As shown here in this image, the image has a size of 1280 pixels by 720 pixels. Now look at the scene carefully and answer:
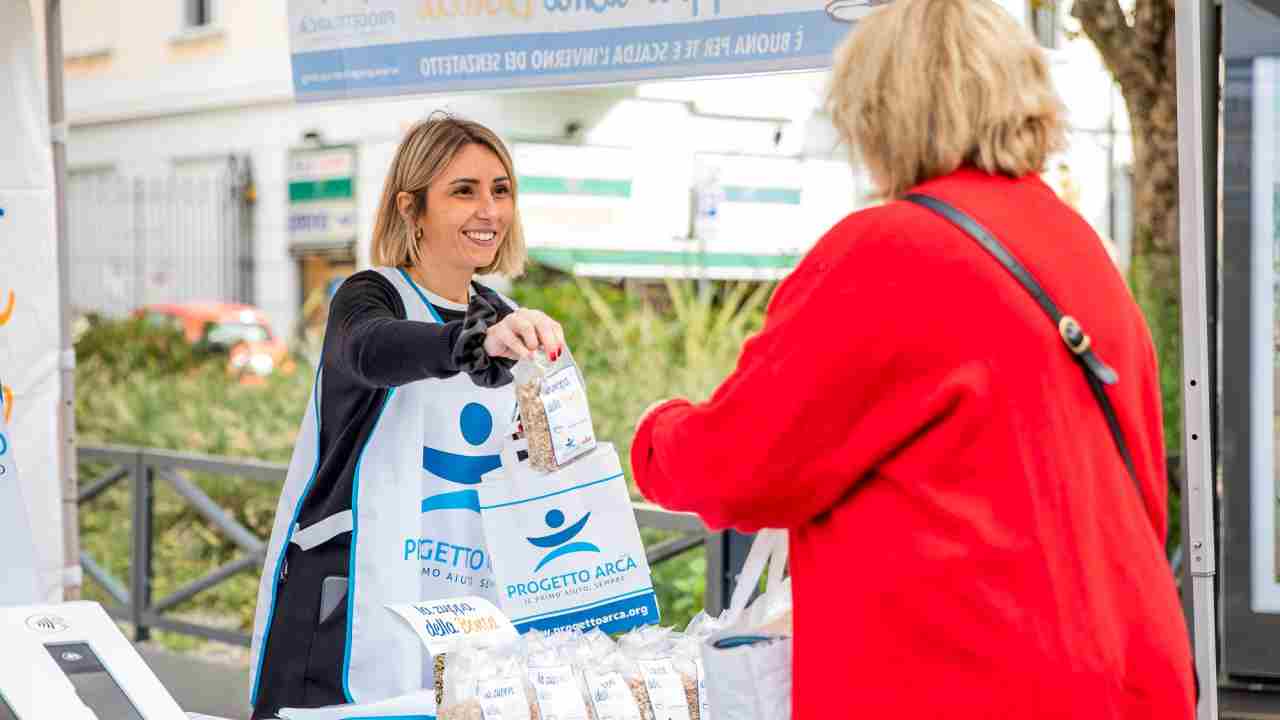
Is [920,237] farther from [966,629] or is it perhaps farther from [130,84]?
[130,84]

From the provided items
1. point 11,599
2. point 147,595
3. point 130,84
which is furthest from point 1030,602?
point 130,84

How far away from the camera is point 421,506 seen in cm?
318

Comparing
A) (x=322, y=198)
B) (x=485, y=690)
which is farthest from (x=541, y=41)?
(x=322, y=198)

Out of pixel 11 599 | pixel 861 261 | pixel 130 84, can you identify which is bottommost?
pixel 11 599

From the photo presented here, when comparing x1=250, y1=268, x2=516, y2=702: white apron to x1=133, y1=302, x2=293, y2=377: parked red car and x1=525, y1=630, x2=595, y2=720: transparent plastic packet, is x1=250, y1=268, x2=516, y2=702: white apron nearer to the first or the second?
x1=525, y1=630, x2=595, y2=720: transparent plastic packet

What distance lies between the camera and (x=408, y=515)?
10.3ft

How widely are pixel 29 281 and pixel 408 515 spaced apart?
189 cm

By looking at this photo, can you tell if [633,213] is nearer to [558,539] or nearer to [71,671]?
[558,539]

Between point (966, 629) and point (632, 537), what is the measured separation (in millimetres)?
1254

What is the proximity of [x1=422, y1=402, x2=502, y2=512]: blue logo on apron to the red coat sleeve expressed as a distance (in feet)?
3.92

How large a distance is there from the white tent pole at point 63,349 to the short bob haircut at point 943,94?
321cm

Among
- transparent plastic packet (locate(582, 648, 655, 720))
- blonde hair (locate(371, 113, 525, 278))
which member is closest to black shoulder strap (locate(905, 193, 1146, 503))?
transparent plastic packet (locate(582, 648, 655, 720))

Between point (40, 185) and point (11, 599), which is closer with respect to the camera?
point (11, 599)

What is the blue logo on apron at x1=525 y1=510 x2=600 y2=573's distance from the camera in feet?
10.1
